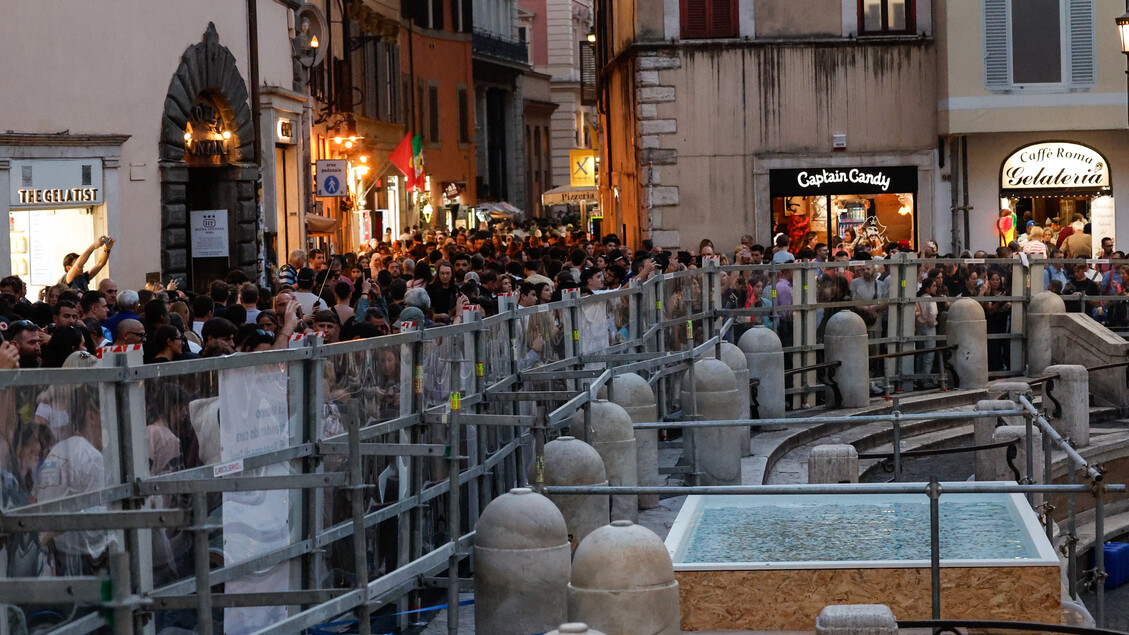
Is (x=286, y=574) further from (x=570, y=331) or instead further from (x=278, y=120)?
(x=278, y=120)

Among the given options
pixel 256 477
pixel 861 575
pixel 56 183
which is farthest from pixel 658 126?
pixel 256 477

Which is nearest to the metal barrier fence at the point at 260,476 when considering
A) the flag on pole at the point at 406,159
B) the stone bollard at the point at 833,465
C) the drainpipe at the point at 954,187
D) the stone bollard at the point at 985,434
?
the stone bollard at the point at 833,465

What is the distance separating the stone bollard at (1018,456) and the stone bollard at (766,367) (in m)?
3.54

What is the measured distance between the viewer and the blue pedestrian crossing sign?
30422 mm

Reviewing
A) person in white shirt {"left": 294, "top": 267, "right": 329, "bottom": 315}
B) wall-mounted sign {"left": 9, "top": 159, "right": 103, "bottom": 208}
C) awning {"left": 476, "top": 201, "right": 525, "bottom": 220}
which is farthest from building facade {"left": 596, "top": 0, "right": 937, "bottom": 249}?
awning {"left": 476, "top": 201, "right": 525, "bottom": 220}

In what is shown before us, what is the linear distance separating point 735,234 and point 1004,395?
49.1 feet

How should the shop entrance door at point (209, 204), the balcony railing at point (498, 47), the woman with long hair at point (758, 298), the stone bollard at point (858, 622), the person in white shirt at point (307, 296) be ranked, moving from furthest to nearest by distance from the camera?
1. the balcony railing at point (498, 47)
2. the shop entrance door at point (209, 204)
3. the woman with long hair at point (758, 298)
4. the person in white shirt at point (307, 296)
5. the stone bollard at point (858, 622)

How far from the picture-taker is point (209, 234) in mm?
24453

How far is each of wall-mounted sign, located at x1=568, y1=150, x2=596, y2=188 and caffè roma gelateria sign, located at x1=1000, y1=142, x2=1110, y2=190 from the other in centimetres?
3024

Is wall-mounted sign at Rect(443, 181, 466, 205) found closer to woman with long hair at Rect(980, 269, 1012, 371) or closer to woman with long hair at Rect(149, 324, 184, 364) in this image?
woman with long hair at Rect(980, 269, 1012, 371)

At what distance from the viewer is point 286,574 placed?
8242 millimetres

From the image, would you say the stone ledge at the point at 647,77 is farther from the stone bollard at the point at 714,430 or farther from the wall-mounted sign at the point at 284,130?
the stone bollard at the point at 714,430

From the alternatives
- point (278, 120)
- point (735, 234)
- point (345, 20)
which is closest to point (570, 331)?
point (278, 120)

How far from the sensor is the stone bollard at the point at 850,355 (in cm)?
2127
